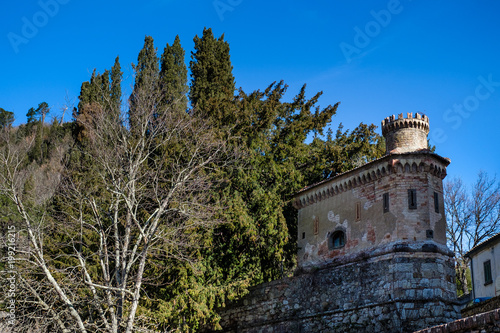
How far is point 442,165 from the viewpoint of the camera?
17.7 metres

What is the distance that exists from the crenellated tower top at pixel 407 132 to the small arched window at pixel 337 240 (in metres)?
3.37

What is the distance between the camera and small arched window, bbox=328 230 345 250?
1861cm

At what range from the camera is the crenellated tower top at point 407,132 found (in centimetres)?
1870

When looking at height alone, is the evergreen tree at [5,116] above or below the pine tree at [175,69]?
above

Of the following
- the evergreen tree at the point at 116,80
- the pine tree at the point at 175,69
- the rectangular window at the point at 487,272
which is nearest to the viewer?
the rectangular window at the point at 487,272

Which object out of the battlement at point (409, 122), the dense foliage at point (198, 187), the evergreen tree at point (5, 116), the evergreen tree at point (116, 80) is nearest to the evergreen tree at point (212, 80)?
the dense foliage at point (198, 187)

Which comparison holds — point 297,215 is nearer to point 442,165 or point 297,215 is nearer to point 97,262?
point 442,165

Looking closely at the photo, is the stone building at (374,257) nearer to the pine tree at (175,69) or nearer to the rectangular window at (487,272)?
the rectangular window at (487,272)

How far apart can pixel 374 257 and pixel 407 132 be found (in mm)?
4783

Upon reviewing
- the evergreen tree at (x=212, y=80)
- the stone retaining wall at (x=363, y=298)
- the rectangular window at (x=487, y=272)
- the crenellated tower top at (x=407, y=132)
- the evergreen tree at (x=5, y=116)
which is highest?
the evergreen tree at (x=5, y=116)

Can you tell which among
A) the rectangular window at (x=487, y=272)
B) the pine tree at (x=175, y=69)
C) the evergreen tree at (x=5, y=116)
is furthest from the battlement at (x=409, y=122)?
the evergreen tree at (x=5, y=116)

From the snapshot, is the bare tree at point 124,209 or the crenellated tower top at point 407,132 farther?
the crenellated tower top at point 407,132

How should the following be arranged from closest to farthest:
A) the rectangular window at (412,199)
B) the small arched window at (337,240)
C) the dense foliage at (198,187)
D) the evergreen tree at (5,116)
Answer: the dense foliage at (198,187) < the rectangular window at (412,199) < the small arched window at (337,240) < the evergreen tree at (5,116)

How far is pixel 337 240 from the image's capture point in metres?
18.9
